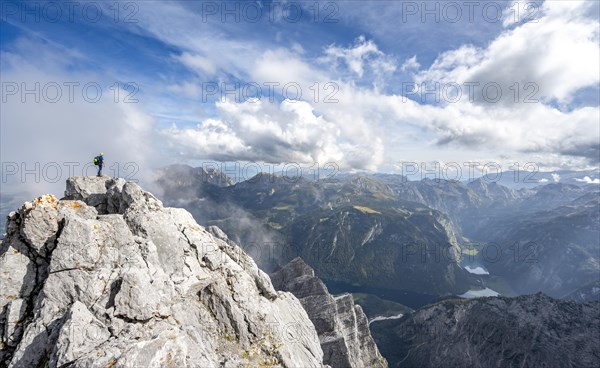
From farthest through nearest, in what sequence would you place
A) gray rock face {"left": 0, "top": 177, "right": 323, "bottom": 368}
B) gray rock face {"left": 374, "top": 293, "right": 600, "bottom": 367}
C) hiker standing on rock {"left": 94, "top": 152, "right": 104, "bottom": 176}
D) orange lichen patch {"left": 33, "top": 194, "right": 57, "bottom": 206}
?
gray rock face {"left": 374, "top": 293, "right": 600, "bottom": 367}
hiker standing on rock {"left": 94, "top": 152, "right": 104, "bottom": 176}
orange lichen patch {"left": 33, "top": 194, "right": 57, "bottom": 206}
gray rock face {"left": 0, "top": 177, "right": 323, "bottom": 368}

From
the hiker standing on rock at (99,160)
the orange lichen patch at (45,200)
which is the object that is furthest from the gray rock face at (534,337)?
the orange lichen patch at (45,200)

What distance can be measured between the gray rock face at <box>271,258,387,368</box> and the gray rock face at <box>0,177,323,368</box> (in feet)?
229

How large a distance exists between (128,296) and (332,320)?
97.1 meters

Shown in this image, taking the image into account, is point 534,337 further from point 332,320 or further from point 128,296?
point 128,296

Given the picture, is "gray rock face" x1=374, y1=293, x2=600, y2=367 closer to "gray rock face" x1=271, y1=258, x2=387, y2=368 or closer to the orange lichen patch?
"gray rock face" x1=271, y1=258, x2=387, y2=368

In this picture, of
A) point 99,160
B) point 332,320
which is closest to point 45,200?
point 99,160

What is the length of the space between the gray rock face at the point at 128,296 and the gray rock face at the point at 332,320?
229 ft

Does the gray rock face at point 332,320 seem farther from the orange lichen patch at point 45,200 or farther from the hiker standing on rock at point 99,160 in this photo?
the orange lichen patch at point 45,200

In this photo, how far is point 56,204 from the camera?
29.9m

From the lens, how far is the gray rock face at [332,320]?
339 feet

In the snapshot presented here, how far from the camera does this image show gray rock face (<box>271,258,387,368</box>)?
4065 inches

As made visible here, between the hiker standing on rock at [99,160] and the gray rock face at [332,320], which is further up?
the hiker standing on rock at [99,160]

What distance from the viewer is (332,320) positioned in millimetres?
108250

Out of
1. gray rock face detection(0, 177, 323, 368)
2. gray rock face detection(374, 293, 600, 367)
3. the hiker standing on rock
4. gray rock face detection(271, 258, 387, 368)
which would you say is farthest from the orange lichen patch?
gray rock face detection(374, 293, 600, 367)
